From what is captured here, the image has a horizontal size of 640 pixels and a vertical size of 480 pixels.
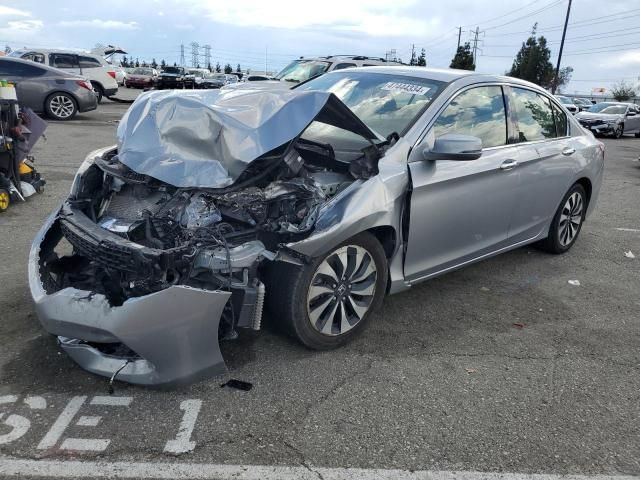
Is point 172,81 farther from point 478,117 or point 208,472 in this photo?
point 208,472

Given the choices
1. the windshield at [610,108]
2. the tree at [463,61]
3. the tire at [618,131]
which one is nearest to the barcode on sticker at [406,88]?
the tire at [618,131]

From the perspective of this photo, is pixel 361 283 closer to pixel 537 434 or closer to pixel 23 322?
pixel 537 434

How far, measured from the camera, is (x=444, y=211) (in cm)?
384

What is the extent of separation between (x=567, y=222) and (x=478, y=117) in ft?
6.52

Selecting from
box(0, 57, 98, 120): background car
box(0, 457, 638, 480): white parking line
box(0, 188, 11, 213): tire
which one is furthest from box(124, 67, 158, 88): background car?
box(0, 457, 638, 480): white parking line

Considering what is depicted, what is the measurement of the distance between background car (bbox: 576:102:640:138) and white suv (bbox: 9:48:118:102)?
60.1ft

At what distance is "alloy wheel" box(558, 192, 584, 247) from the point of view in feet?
17.9

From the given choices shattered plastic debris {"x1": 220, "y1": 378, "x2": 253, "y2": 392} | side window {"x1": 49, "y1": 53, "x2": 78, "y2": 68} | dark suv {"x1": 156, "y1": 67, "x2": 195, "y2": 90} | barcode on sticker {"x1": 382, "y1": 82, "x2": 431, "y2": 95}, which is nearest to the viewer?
shattered plastic debris {"x1": 220, "y1": 378, "x2": 253, "y2": 392}

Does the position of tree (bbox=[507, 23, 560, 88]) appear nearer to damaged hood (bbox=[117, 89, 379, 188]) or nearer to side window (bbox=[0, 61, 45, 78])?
side window (bbox=[0, 61, 45, 78])

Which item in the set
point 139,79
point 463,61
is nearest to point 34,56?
point 139,79

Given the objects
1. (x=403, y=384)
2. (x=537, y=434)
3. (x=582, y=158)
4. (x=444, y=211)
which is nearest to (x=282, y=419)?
(x=403, y=384)

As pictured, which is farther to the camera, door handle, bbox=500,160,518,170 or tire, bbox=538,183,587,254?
tire, bbox=538,183,587,254

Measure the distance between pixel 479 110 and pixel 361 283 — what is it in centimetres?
174

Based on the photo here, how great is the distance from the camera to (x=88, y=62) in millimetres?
18906
